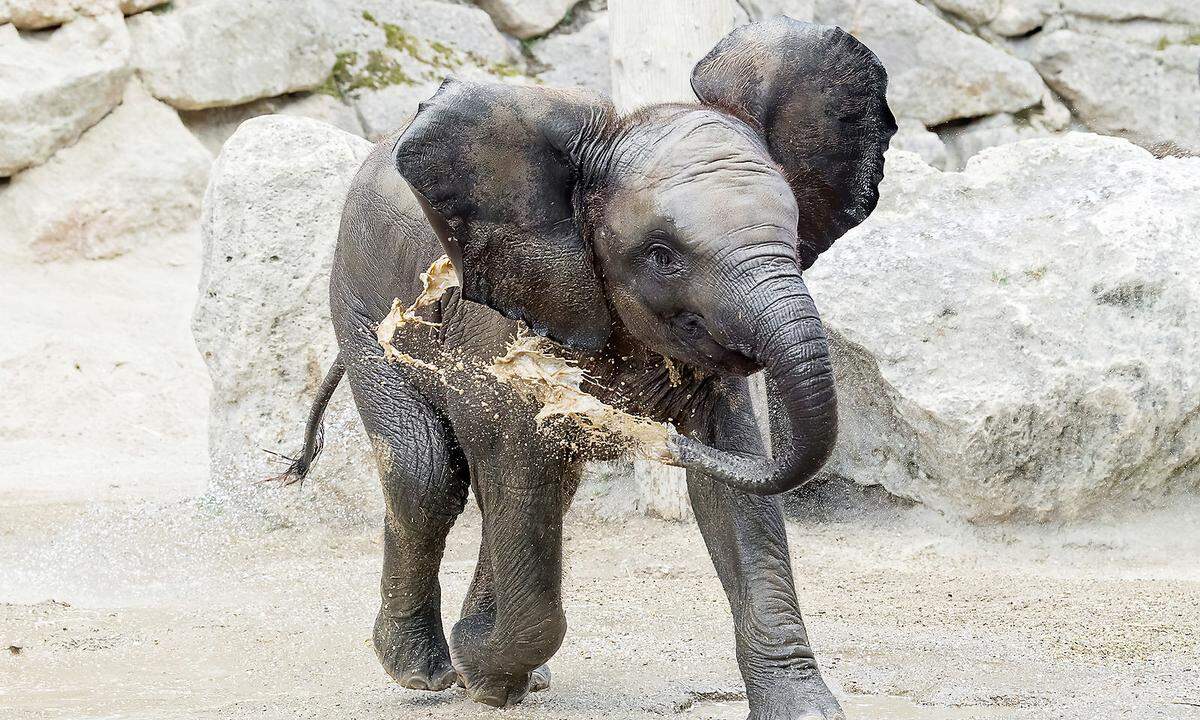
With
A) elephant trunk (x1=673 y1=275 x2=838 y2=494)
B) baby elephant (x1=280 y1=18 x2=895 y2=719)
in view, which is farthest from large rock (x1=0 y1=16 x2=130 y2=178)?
elephant trunk (x1=673 y1=275 x2=838 y2=494)

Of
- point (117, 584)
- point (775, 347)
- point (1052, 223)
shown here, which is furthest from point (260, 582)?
point (775, 347)

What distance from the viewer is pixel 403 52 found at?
12.0 m

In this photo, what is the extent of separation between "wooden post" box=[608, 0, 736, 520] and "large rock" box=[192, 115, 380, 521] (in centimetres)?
149

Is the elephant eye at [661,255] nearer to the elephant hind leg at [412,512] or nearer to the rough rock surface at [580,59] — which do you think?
the elephant hind leg at [412,512]

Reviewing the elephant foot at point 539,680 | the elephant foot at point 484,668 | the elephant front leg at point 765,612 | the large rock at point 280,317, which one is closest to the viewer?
the elephant front leg at point 765,612

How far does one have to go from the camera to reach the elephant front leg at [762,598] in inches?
151

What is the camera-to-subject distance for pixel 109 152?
37.1ft

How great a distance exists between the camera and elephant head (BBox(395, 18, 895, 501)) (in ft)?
10.5

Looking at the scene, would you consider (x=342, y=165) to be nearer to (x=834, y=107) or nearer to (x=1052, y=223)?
(x=1052, y=223)

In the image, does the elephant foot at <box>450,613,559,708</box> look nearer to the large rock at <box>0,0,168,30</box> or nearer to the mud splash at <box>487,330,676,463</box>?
the mud splash at <box>487,330,676,463</box>

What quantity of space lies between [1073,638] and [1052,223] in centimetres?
220

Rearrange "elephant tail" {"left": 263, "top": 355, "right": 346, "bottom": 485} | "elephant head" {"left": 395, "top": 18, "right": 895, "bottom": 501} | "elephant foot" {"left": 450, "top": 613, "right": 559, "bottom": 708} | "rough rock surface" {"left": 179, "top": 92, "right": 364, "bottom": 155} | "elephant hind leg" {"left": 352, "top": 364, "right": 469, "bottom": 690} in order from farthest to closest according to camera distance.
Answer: "rough rock surface" {"left": 179, "top": 92, "right": 364, "bottom": 155}
"elephant tail" {"left": 263, "top": 355, "right": 346, "bottom": 485}
"elephant hind leg" {"left": 352, "top": 364, "right": 469, "bottom": 690}
"elephant foot" {"left": 450, "top": 613, "right": 559, "bottom": 708}
"elephant head" {"left": 395, "top": 18, "right": 895, "bottom": 501}

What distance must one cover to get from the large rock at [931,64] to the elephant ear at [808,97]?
8396 mm

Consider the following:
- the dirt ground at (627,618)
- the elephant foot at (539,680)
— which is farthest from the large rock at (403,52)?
the elephant foot at (539,680)
